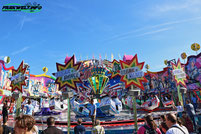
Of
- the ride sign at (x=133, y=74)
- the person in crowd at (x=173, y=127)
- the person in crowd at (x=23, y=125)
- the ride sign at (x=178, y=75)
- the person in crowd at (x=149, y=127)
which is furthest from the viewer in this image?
the ride sign at (x=178, y=75)

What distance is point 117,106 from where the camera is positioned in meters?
13.0

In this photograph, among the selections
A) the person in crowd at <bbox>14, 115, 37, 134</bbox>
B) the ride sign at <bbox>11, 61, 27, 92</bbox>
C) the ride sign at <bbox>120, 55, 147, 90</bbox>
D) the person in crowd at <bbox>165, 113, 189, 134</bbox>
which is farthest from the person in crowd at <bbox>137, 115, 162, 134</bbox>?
the ride sign at <bbox>11, 61, 27, 92</bbox>

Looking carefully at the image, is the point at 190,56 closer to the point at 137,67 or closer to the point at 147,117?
the point at 137,67

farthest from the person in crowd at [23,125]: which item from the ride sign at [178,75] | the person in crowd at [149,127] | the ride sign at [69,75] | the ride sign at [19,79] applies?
the ride sign at [178,75]

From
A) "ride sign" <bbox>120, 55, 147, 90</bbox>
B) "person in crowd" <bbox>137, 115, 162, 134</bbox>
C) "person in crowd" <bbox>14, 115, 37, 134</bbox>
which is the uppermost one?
"ride sign" <bbox>120, 55, 147, 90</bbox>

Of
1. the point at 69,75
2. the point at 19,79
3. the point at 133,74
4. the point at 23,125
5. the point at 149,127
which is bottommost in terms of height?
the point at 149,127

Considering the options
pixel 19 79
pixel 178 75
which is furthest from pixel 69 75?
pixel 178 75

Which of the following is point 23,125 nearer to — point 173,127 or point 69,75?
point 173,127

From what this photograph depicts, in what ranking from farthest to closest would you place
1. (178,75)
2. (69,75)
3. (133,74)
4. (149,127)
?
(178,75) < (69,75) < (133,74) < (149,127)

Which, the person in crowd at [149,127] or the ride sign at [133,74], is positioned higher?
the ride sign at [133,74]

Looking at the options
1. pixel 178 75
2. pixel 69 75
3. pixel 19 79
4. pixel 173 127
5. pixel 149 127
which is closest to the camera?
pixel 173 127

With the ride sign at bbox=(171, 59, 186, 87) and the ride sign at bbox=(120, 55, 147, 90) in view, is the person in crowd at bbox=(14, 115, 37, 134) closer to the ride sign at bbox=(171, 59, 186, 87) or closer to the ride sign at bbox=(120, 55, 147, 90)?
the ride sign at bbox=(120, 55, 147, 90)

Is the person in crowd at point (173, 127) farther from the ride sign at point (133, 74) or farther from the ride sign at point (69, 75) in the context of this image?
the ride sign at point (69, 75)

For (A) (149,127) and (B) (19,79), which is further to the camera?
(B) (19,79)
